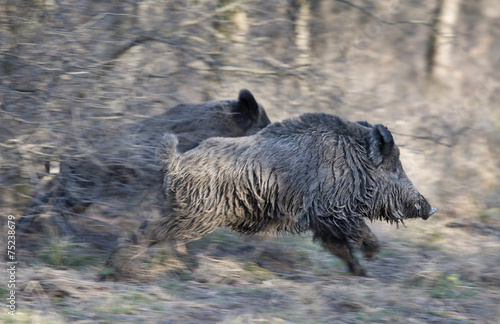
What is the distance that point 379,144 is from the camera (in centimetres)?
596

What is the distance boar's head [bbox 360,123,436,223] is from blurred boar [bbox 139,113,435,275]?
10 mm

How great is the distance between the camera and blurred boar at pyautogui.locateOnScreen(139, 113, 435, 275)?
223 inches

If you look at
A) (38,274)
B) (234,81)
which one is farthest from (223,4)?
(38,274)

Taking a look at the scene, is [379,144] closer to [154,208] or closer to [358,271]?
[358,271]

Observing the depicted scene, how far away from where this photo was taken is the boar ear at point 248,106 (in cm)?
677

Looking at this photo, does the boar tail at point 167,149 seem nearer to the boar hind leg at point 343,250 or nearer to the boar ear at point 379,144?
the boar hind leg at point 343,250

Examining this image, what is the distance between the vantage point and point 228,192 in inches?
225

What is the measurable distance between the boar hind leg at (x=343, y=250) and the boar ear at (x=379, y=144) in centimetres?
87

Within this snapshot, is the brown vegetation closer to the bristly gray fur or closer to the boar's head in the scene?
the bristly gray fur

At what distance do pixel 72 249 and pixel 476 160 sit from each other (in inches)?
303

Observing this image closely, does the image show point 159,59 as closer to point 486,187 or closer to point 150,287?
point 150,287

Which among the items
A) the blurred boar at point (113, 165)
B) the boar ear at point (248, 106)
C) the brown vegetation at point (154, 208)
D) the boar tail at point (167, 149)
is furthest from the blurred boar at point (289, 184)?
the boar ear at point (248, 106)

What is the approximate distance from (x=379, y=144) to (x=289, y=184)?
1.00 meters

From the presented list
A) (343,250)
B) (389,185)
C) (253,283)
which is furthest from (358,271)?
(253,283)
